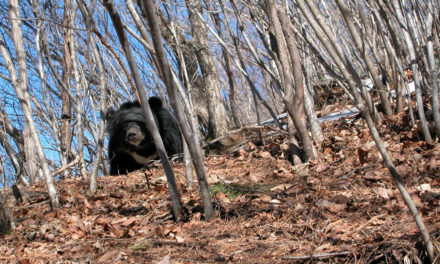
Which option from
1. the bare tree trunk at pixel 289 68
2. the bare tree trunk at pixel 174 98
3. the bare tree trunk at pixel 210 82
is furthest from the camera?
the bare tree trunk at pixel 210 82

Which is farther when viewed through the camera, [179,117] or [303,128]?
[303,128]

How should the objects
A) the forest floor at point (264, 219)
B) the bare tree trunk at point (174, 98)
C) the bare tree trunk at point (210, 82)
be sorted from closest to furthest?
the forest floor at point (264, 219) < the bare tree trunk at point (174, 98) < the bare tree trunk at point (210, 82)

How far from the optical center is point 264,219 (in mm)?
3430

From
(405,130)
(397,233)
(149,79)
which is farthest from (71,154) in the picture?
(397,233)

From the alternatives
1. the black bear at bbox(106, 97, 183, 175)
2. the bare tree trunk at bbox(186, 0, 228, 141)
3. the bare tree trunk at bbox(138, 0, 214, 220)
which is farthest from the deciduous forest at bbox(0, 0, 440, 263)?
the black bear at bbox(106, 97, 183, 175)

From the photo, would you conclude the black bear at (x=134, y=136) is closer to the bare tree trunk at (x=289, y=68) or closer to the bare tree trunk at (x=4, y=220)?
the bare tree trunk at (x=289, y=68)

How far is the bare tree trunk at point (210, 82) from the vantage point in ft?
26.4

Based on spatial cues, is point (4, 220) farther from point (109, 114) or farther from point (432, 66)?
point (109, 114)

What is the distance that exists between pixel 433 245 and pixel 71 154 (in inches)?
274

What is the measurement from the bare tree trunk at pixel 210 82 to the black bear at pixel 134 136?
141cm

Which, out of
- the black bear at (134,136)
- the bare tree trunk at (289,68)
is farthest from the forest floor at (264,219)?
the black bear at (134,136)

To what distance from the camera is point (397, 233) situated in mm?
2609

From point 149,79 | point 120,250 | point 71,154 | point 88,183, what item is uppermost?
point 149,79

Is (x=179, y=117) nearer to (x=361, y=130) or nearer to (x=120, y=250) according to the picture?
(x=120, y=250)
